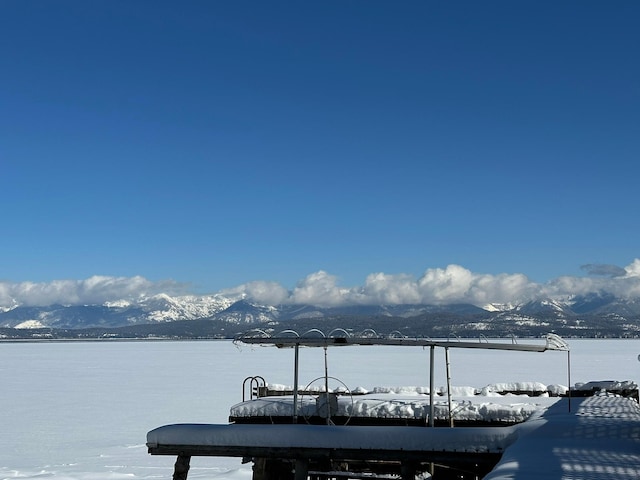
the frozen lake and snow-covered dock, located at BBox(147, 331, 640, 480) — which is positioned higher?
snow-covered dock, located at BBox(147, 331, 640, 480)

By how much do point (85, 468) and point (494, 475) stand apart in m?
18.0

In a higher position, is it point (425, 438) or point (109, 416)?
point (425, 438)

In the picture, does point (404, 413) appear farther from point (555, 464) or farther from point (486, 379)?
point (486, 379)

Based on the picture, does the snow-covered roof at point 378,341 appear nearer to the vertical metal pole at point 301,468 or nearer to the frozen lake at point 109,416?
the vertical metal pole at point 301,468

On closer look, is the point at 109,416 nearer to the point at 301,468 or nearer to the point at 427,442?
the point at 301,468

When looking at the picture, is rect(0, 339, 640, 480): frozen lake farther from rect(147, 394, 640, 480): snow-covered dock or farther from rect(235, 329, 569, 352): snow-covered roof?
rect(147, 394, 640, 480): snow-covered dock

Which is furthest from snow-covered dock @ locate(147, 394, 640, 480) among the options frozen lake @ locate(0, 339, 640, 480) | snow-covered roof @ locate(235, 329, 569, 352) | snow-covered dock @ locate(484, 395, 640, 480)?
frozen lake @ locate(0, 339, 640, 480)

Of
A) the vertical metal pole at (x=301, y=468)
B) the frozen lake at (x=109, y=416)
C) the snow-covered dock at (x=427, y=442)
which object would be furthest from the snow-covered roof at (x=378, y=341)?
the frozen lake at (x=109, y=416)

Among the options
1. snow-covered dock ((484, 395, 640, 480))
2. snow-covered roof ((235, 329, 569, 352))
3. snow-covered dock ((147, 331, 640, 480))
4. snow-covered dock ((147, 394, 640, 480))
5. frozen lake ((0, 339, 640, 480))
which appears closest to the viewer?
snow-covered dock ((484, 395, 640, 480))

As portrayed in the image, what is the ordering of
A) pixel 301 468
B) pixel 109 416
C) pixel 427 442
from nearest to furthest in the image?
pixel 427 442
pixel 301 468
pixel 109 416

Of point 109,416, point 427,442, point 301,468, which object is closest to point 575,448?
point 427,442

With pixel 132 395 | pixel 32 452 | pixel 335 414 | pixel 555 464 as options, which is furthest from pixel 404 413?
pixel 132 395

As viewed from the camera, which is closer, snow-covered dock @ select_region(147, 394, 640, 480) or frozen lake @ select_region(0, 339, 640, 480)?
snow-covered dock @ select_region(147, 394, 640, 480)

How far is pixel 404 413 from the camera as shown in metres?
17.0
